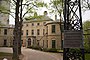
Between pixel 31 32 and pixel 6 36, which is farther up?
pixel 31 32

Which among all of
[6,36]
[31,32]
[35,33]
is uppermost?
[31,32]

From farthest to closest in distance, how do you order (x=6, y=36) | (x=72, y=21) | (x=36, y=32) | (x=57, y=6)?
(x=36, y=32)
(x=6, y=36)
(x=57, y=6)
(x=72, y=21)

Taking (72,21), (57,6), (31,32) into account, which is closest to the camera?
Result: (72,21)

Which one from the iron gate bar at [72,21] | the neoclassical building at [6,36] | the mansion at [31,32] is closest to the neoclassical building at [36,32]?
the mansion at [31,32]

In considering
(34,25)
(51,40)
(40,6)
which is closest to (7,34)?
(34,25)

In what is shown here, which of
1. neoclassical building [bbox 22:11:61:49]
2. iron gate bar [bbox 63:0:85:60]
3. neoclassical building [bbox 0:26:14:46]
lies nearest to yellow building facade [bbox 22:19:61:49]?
neoclassical building [bbox 22:11:61:49]

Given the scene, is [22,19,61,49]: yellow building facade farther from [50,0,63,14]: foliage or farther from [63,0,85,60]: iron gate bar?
[63,0,85,60]: iron gate bar

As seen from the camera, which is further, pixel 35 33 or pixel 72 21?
pixel 35 33

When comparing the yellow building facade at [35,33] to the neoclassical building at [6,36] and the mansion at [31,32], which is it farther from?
the neoclassical building at [6,36]

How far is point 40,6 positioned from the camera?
80.1ft

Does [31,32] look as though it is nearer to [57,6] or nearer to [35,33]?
[35,33]

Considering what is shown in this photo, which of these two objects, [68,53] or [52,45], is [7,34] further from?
[68,53]

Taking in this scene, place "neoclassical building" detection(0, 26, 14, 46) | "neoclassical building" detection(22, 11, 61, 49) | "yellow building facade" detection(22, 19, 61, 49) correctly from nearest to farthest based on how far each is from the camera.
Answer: "yellow building facade" detection(22, 19, 61, 49), "neoclassical building" detection(22, 11, 61, 49), "neoclassical building" detection(0, 26, 14, 46)

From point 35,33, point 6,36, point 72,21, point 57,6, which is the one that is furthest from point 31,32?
point 72,21
